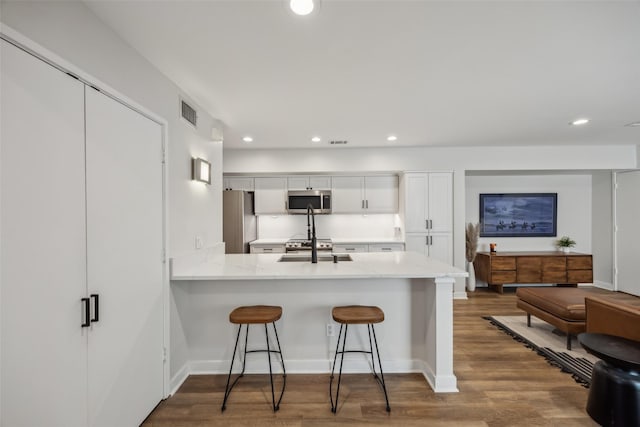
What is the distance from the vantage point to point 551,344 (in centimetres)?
308

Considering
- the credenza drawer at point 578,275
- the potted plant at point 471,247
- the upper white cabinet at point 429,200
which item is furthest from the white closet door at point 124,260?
the credenza drawer at point 578,275

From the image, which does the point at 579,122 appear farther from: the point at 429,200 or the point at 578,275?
the point at 578,275

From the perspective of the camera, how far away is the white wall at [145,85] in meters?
1.28

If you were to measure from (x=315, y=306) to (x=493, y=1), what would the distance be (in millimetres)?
2412

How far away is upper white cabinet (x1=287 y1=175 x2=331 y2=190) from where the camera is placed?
5.11 metres

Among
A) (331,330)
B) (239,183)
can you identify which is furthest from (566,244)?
(239,183)

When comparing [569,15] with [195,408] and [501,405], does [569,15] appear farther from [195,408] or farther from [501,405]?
[195,408]

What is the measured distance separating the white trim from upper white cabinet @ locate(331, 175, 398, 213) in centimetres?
323

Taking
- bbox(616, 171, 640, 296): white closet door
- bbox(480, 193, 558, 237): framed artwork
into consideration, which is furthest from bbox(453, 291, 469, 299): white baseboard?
bbox(616, 171, 640, 296): white closet door

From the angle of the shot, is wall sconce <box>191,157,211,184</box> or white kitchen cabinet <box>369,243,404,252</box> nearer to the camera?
wall sconce <box>191,157,211,184</box>

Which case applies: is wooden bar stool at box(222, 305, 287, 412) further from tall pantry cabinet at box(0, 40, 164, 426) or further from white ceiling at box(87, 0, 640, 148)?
white ceiling at box(87, 0, 640, 148)

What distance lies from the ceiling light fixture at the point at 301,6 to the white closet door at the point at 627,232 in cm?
624

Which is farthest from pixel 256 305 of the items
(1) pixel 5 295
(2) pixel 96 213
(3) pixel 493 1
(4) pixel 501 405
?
(3) pixel 493 1

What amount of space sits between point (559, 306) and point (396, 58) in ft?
10.2
